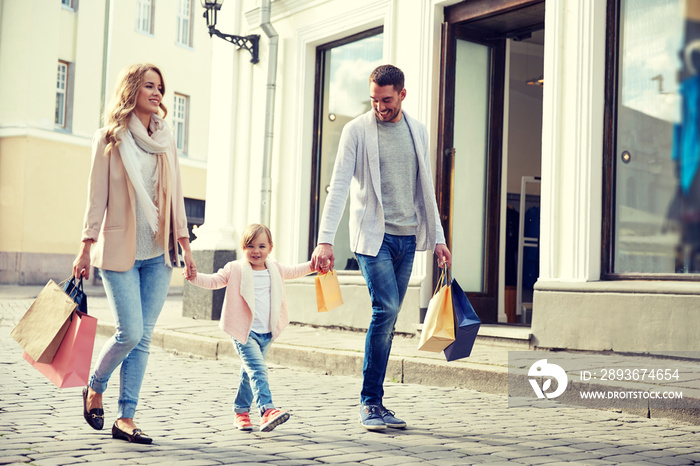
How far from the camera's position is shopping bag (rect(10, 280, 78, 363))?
141 inches

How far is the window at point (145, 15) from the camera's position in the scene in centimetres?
2438

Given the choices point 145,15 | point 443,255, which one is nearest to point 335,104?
point 443,255

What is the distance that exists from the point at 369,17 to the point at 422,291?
132 inches

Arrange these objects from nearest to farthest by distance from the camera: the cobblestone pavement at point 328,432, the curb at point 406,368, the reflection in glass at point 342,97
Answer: the cobblestone pavement at point 328,432, the curb at point 406,368, the reflection in glass at point 342,97

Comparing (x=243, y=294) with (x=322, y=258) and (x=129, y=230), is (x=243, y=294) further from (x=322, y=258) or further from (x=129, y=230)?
(x=129, y=230)

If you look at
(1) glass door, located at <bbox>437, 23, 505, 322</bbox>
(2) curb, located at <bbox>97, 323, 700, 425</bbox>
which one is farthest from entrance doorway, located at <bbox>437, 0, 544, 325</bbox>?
(2) curb, located at <bbox>97, 323, 700, 425</bbox>

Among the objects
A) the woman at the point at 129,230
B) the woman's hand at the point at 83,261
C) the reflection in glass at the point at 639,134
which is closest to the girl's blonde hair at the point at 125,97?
the woman at the point at 129,230

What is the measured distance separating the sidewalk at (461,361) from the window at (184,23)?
18.5 metres

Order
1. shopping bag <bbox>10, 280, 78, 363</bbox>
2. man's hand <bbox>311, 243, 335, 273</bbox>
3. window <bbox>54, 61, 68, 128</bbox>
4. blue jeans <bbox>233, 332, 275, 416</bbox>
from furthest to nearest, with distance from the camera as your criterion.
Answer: window <bbox>54, 61, 68, 128</bbox> → man's hand <bbox>311, 243, 335, 273</bbox> → blue jeans <bbox>233, 332, 275, 416</bbox> → shopping bag <bbox>10, 280, 78, 363</bbox>

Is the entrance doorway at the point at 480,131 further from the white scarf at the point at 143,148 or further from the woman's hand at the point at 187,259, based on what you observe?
the white scarf at the point at 143,148

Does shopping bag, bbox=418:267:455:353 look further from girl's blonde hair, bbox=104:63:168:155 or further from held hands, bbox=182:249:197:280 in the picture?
girl's blonde hair, bbox=104:63:168:155

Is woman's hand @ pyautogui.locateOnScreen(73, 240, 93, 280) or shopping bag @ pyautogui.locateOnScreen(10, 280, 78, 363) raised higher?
woman's hand @ pyautogui.locateOnScreen(73, 240, 93, 280)

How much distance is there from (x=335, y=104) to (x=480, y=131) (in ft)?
7.42

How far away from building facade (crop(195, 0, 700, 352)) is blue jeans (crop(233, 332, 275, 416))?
7.04 feet
